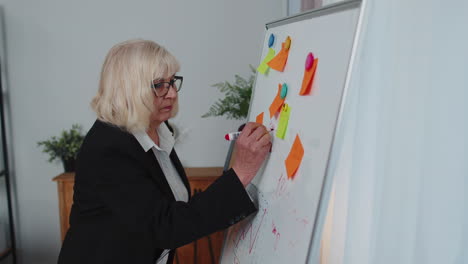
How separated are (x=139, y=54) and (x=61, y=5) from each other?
167 centimetres

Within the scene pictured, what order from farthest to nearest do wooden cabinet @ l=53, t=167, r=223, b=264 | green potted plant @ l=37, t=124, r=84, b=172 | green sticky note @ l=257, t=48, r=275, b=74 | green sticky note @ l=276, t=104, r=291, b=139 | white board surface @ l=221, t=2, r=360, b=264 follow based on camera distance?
green potted plant @ l=37, t=124, r=84, b=172 → wooden cabinet @ l=53, t=167, r=223, b=264 → green sticky note @ l=257, t=48, r=275, b=74 → green sticky note @ l=276, t=104, r=291, b=139 → white board surface @ l=221, t=2, r=360, b=264

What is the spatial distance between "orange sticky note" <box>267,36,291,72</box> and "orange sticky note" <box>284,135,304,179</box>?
0.25 m

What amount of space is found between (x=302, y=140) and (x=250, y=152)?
0.20 metres

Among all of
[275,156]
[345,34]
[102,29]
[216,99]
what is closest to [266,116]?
[275,156]

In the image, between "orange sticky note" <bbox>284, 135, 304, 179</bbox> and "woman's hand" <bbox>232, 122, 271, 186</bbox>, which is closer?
"orange sticky note" <bbox>284, 135, 304, 179</bbox>

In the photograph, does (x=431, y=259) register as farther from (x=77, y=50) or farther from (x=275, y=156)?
(x=77, y=50)

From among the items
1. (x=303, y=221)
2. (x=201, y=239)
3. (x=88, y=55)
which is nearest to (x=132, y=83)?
(x=303, y=221)

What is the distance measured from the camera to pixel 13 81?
262cm

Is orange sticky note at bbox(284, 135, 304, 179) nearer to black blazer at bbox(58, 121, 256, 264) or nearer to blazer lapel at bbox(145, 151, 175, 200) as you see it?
black blazer at bbox(58, 121, 256, 264)

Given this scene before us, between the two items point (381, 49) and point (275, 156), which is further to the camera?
point (381, 49)


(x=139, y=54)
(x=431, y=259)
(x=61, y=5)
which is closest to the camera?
(x=431, y=259)

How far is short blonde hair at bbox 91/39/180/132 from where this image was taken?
3.86ft

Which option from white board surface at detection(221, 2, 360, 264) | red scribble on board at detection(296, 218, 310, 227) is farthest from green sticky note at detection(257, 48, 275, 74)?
red scribble on board at detection(296, 218, 310, 227)

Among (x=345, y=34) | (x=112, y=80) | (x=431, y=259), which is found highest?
(x=345, y=34)
